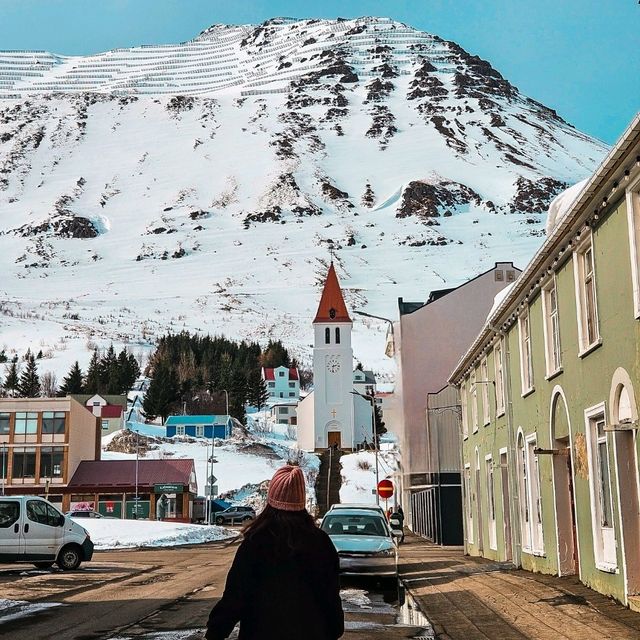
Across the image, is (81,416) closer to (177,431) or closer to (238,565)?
(177,431)

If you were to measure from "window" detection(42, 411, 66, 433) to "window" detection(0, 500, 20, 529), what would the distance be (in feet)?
150

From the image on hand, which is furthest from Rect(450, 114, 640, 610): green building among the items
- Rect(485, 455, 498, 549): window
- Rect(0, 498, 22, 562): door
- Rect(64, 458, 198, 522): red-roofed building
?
Rect(64, 458, 198, 522): red-roofed building

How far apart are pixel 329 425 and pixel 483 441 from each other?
83762 mm

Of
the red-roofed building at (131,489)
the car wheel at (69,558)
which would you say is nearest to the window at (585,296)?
the car wheel at (69,558)

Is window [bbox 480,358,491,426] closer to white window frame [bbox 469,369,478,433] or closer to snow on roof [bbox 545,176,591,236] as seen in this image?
white window frame [bbox 469,369,478,433]

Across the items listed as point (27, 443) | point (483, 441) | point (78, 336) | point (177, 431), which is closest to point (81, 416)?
point (27, 443)

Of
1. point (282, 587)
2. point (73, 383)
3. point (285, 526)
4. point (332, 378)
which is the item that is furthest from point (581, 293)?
point (73, 383)

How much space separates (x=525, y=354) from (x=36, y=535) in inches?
451

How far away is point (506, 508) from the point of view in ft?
72.8

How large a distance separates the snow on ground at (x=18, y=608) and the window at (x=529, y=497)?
9371 millimetres

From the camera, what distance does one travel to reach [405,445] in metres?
50.3

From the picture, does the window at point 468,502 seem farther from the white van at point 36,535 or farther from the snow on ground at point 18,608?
the snow on ground at point 18,608

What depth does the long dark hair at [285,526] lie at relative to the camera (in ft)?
16.5

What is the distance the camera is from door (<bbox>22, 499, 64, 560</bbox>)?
20.9m
